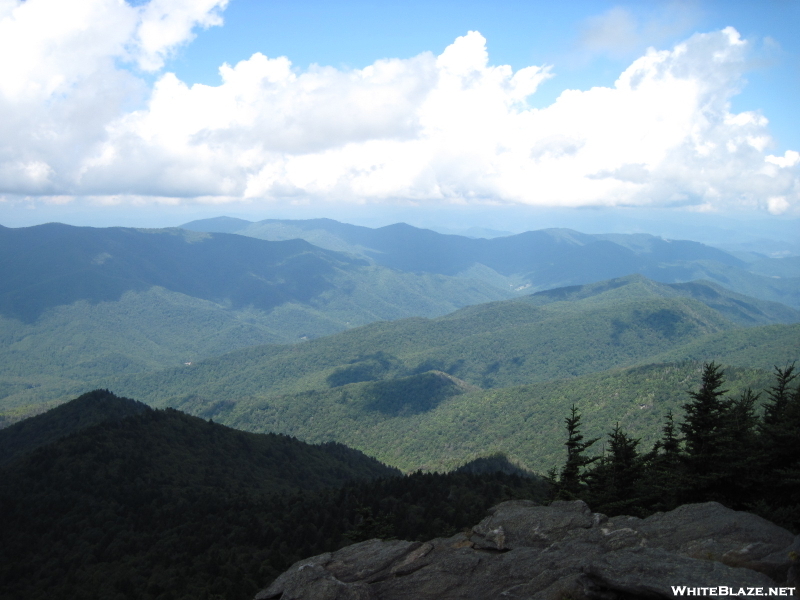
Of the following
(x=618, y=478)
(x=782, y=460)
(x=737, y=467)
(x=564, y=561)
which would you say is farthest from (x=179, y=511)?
(x=782, y=460)

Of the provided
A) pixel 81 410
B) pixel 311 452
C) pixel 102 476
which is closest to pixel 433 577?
pixel 102 476

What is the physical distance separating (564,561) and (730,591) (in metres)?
8.95

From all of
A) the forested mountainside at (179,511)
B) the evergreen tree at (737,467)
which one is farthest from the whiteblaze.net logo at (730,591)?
the forested mountainside at (179,511)

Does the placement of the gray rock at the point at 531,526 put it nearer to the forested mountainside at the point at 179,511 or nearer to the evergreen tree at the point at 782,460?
the evergreen tree at the point at 782,460

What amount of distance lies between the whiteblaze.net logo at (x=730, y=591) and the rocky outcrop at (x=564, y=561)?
143 mm

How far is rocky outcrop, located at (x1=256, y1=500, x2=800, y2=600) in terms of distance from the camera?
23.0m

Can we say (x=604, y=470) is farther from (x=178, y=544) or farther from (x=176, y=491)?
(x=176, y=491)

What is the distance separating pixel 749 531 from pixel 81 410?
189 m

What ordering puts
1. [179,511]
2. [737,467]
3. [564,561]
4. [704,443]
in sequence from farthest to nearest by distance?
[179,511], [704,443], [737,467], [564,561]

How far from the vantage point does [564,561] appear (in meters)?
28.1

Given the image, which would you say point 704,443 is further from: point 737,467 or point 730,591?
point 730,591

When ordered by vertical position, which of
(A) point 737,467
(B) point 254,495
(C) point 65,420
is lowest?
(B) point 254,495

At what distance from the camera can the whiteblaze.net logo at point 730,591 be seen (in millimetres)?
20328

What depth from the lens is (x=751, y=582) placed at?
845 inches
